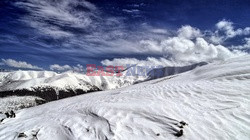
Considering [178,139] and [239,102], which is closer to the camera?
[178,139]

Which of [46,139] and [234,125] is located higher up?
[234,125]

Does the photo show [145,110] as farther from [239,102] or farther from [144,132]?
[239,102]

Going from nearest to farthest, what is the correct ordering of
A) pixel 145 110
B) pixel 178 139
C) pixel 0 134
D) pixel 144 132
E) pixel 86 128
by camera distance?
pixel 178 139, pixel 144 132, pixel 86 128, pixel 145 110, pixel 0 134

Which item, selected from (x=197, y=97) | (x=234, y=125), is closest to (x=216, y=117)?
(x=234, y=125)

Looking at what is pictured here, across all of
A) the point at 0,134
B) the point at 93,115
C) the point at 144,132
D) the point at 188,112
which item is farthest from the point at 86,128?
the point at 0,134

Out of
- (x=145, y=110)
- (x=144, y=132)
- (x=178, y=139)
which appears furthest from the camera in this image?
(x=145, y=110)

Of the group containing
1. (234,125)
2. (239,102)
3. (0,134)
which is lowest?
(0,134)

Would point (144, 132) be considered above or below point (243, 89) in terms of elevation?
below

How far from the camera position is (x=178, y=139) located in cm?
413

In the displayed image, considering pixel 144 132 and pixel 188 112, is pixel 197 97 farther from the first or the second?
pixel 144 132

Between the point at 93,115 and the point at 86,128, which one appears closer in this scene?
the point at 86,128

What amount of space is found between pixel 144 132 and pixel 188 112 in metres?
2.18

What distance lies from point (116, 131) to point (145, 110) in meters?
1.91

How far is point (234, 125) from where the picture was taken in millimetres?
4301
